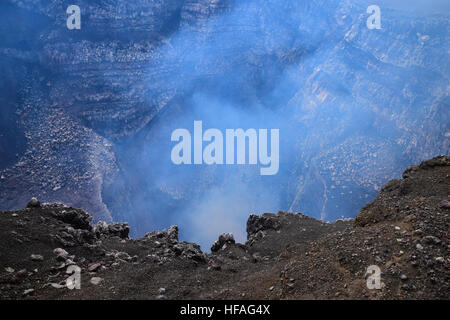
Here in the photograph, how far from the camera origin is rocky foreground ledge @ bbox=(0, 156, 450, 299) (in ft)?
24.4

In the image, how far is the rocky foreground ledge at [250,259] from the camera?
24.4ft

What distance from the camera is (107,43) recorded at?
40.6 meters

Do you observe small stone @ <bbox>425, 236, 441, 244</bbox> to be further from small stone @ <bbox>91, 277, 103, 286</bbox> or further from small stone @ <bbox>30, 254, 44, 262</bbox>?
small stone @ <bbox>30, 254, 44, 262</bbox>

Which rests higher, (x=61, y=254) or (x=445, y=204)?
(x=445, y=204)

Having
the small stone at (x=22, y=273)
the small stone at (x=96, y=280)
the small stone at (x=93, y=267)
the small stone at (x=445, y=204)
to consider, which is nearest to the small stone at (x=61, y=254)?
the small stone at (x=93, y=267)

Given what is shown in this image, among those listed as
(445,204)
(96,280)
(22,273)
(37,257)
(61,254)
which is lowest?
(96,280)

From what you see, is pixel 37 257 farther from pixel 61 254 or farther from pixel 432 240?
pixel 432 240

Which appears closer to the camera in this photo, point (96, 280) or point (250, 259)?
point (96, 280)

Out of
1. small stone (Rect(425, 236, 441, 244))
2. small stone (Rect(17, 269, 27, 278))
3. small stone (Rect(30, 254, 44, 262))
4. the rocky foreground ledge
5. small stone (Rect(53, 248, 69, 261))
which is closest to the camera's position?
the rocky foreground ledge

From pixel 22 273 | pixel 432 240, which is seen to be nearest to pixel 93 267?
pixel 22 273

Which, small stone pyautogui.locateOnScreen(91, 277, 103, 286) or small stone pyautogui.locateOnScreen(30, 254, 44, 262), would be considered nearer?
small stone pyautogui.locateOnScreen(91, 277, 103, 286)

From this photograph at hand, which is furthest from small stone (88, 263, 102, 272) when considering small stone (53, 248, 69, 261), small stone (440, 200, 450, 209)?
small stone (440, 200, 450, 209)

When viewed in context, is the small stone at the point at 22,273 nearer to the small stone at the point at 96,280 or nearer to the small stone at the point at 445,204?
the small stone at the point at 96,280

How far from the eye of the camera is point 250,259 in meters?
13.3
